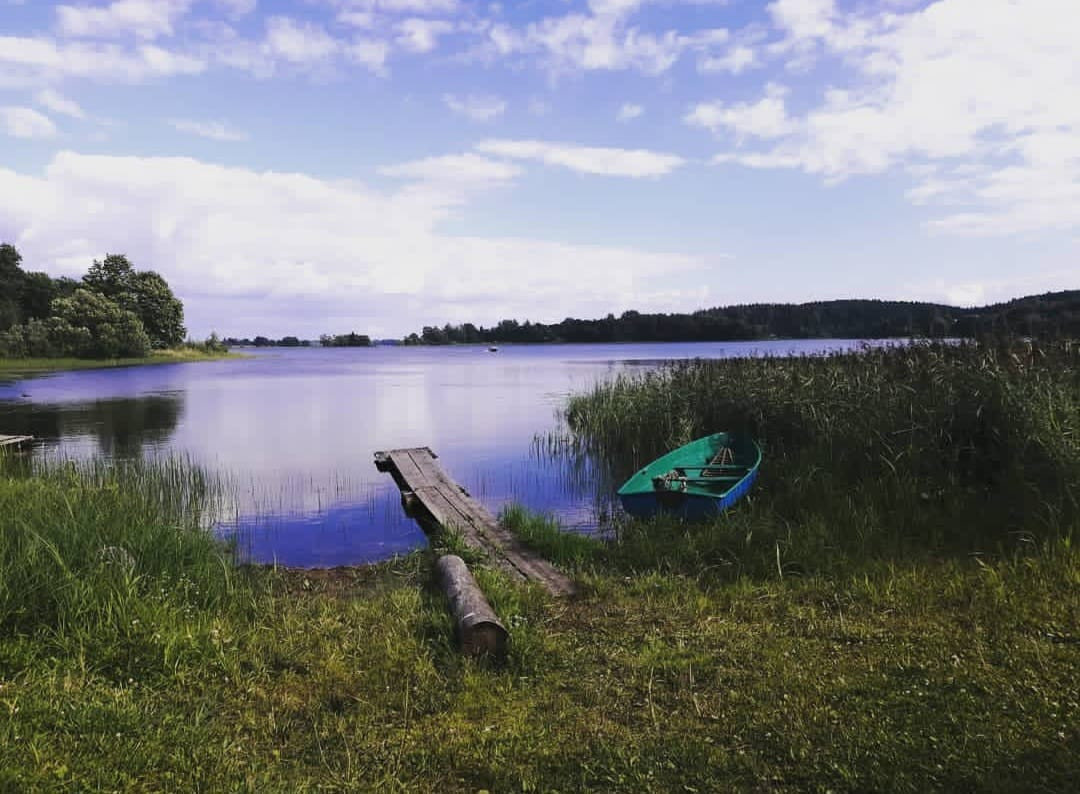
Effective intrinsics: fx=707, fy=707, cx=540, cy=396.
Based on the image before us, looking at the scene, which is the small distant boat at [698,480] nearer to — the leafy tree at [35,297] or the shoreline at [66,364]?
the shoreline at [66,364]

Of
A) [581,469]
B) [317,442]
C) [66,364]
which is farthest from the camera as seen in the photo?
[66,364]

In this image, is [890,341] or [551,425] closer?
[890,341]

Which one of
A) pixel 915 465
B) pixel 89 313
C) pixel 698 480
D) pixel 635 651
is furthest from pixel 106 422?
pixel 89 313

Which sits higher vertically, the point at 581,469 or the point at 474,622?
the point at 474,622

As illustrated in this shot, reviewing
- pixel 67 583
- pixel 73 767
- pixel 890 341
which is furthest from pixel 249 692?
pixel 890 341

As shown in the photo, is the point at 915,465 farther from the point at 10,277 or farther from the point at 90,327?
the point at 10,277

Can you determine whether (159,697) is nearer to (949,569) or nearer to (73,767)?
(73,767)

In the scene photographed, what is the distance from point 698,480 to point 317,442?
13879 mm

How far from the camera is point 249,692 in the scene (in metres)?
4.51

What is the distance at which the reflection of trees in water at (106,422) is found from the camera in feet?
64.9

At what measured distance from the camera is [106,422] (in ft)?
76.6

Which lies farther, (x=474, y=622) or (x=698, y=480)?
(x=698, y=480)

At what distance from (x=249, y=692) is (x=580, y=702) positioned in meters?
2.11

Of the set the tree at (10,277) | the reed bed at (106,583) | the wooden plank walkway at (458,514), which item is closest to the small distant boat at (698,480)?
the wooden plank walkway at (458,514)
